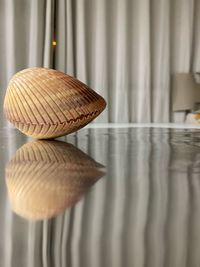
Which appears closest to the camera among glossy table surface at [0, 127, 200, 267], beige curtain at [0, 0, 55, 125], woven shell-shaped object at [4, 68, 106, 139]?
glossy table surface at [0, 127, 200, 267]

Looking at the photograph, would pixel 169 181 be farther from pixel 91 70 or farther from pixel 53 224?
pixel 91 70

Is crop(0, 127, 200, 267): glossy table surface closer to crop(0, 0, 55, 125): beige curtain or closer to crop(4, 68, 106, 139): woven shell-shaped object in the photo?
crop(4, 68, 106, 139): woven shell-shaped object

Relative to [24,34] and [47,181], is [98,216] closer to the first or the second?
[47,181]

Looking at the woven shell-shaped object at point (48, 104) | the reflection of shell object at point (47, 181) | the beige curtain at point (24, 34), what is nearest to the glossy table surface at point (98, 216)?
the reflection of shell object at point (47, 181)

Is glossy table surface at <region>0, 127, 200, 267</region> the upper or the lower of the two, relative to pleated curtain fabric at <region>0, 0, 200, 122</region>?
lower

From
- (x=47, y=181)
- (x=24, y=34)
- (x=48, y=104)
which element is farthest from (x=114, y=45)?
(x=47, y=181)

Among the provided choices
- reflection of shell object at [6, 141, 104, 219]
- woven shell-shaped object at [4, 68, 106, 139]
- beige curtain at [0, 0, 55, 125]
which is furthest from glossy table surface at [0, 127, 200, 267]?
beige curtain at [0, 0, 55, 125]
